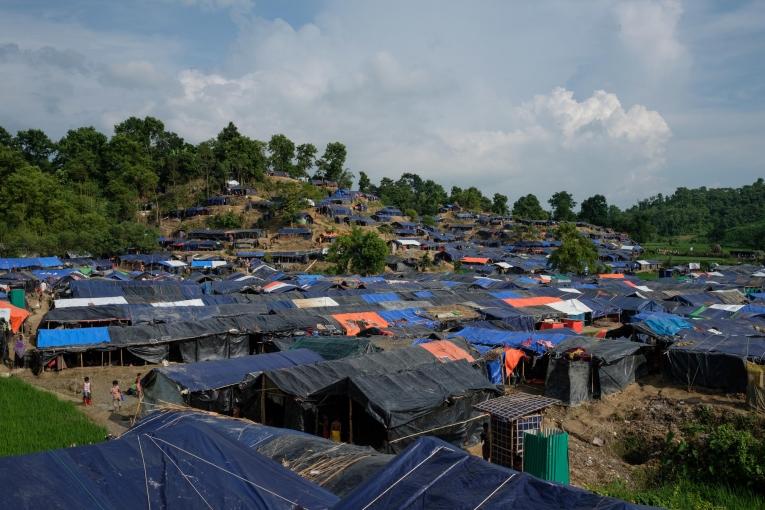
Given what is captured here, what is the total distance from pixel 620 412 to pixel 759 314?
622 inches

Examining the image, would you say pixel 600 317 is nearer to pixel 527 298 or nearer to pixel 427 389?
pixel 527 298

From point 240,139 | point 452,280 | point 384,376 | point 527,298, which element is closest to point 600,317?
point 527,298

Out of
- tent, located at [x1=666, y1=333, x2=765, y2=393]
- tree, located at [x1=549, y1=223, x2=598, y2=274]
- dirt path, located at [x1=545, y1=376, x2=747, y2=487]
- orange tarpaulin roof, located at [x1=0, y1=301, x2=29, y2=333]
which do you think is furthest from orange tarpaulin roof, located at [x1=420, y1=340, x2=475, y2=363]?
tree, located at [x1=549, y1=223, x2=598, y2=274]

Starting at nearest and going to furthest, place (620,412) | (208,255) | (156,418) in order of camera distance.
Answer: (156,418) < (620,412) < (208,255)

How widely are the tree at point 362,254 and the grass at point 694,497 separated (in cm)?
4140

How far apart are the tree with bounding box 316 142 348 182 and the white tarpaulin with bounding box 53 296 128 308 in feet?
237

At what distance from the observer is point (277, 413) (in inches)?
509

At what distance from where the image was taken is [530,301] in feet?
98.3

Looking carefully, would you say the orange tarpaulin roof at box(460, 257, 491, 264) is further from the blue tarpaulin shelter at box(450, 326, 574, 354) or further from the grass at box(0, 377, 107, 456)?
the grass at box(0, 377, 107, 456)

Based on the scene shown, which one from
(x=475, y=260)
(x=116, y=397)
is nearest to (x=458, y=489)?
(x=116, y=397)

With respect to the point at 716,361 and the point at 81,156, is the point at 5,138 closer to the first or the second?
the point at 81,156

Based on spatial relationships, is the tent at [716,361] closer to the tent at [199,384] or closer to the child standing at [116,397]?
the tent at [199,384]

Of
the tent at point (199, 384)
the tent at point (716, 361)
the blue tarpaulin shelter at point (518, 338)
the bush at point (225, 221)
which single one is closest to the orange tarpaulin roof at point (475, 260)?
the bush at point (225, 221)

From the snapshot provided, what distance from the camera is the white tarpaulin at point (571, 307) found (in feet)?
93.0
